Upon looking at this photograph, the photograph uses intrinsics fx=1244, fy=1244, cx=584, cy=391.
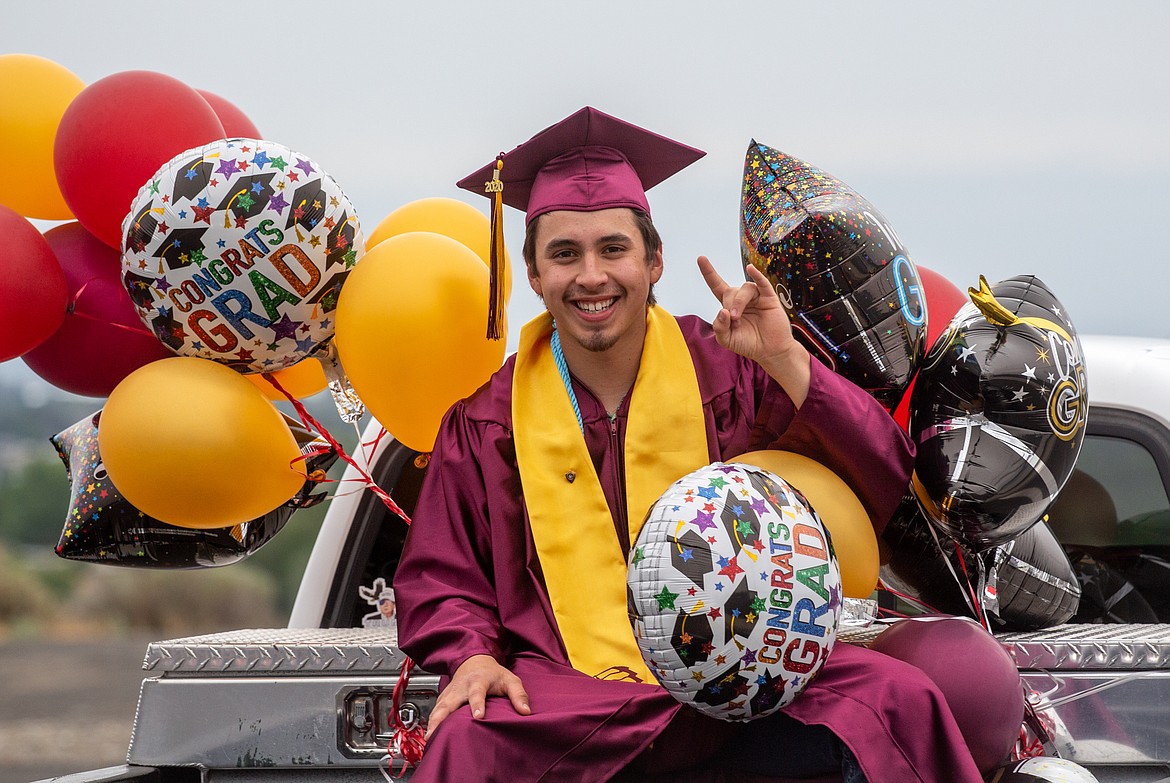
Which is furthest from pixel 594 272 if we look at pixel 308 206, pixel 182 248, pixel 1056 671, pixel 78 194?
pixel 1056 671

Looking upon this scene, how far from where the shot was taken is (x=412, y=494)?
3844mm

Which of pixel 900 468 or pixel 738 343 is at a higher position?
pixel 738 343

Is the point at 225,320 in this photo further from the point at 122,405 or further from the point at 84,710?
the point at 84,710

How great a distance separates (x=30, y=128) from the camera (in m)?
3.11

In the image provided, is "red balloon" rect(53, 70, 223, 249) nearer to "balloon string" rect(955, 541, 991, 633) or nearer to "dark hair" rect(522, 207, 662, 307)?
"dark hair" rect(522, 207, 662, 307)

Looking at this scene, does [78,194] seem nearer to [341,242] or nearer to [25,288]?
[25,288]

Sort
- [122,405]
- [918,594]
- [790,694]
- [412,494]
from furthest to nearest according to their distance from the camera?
[412,494] → [918,594] → [122,405] → [790,694]

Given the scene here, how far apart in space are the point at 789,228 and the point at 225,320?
129cm

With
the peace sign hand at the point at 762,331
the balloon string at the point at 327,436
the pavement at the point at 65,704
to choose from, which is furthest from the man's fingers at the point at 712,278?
the pavement at the point at 65,704

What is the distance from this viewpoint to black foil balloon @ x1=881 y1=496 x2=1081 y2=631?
2.88 meters

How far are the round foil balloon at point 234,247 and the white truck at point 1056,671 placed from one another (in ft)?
1.99

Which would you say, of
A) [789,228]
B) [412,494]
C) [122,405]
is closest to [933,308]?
[789,228]

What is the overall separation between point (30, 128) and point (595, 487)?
1.69 metres

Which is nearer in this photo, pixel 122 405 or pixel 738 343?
pixel 738 343
